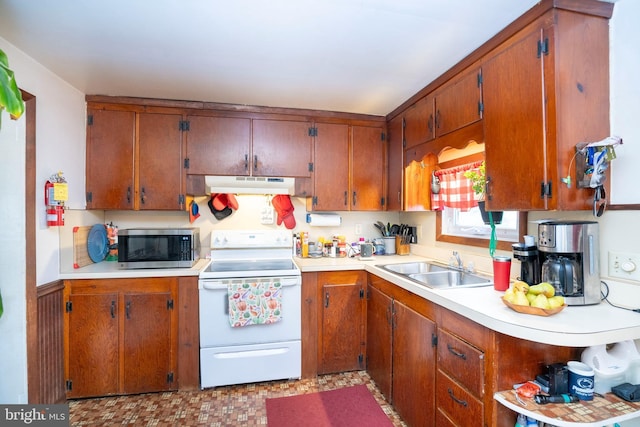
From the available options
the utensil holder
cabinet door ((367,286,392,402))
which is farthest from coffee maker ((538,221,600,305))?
the utensil holder

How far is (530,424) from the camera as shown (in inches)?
44.8

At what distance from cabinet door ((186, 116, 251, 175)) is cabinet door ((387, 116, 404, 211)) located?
4.34 ft

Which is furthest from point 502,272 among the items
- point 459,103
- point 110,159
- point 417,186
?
point 110,159

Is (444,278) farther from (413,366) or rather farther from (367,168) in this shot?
(367,168)

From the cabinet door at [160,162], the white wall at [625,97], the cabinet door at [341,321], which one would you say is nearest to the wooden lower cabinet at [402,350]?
the cabinet door at [341,321]

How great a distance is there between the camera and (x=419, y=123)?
7.46ft

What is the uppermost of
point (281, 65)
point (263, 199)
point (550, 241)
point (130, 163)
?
point (281, 65)

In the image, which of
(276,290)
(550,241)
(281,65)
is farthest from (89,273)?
(550,241)

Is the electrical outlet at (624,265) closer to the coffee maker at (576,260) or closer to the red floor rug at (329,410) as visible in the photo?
the coffee maker at (576,260)

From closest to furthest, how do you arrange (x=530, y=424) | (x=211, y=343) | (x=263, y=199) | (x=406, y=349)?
(x=530, y=424), (x=406, y=349), (x=211, y=343), (x=263, y=199)

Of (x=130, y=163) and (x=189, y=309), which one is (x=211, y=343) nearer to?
(x=189, y=309)

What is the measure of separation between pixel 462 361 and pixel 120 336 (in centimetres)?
228

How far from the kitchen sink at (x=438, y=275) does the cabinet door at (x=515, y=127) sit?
61 centimetres

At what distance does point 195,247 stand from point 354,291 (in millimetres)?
1385
